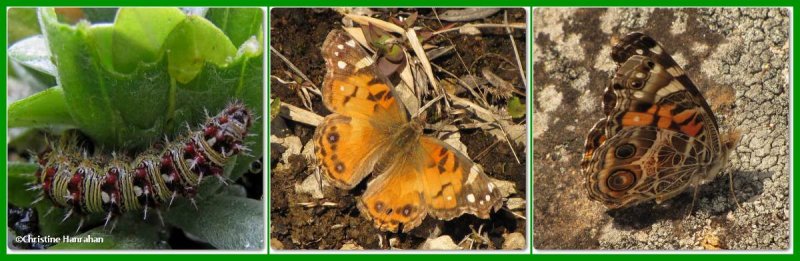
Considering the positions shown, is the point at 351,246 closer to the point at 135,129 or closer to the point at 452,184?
the point at 452,184

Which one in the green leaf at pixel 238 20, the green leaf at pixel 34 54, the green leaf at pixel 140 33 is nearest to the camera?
the green leaf at pixel 140 33

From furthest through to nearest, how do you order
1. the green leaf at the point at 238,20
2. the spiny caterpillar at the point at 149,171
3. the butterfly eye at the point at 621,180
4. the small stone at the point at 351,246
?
1. the small stone at the point at 351,246
2. the butterfly eye at the point at 621,180
3. the green leaf at the point at 238,20
4. the spiny caterpillar at the point at 149,171

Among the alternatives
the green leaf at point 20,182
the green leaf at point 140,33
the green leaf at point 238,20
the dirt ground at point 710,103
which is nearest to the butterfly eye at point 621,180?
the dirt ground at point 710,103

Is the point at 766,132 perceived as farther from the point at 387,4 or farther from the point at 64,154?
the point at 64,154

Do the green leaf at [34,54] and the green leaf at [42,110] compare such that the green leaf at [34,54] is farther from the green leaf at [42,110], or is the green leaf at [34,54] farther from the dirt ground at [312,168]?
the dirt ground at [312,168]

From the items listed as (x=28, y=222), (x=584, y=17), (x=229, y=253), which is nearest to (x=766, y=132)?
(x=584, y=17)

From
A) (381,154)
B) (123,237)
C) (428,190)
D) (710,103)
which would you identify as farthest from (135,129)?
(710,103)
